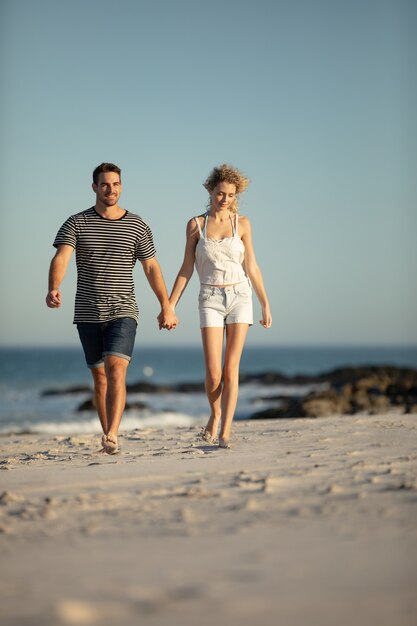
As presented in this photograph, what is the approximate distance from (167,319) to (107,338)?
557mm

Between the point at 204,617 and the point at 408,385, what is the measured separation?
61.7ft

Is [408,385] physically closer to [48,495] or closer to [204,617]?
[48,495]

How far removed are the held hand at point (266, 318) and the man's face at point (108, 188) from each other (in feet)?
5.10

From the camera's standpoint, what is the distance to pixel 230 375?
6004 millimetres

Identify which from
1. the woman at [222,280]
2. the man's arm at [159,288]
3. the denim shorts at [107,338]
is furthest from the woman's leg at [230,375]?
the denim shorts at [107,338]

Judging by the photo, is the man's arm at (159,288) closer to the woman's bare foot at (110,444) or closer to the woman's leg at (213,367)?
the woman's leg at (213,367)

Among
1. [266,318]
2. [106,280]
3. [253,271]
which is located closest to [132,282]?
[106,280]

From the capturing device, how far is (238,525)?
10.2 feet

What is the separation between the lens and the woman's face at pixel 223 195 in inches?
245

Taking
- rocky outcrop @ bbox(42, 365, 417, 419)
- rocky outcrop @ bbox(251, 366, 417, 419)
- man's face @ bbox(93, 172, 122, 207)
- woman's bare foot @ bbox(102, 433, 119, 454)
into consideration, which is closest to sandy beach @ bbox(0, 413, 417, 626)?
woman's bare foot @ bbox(102, 433, 119, 454)

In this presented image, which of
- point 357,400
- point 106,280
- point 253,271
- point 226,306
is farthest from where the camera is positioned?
point 357,400

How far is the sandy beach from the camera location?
225 cm

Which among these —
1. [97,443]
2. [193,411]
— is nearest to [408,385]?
[193,411]

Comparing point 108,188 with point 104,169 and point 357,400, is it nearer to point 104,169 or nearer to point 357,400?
point 104,169
